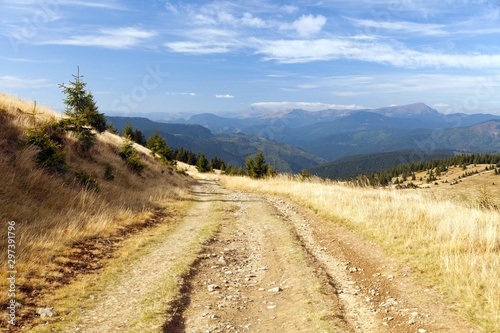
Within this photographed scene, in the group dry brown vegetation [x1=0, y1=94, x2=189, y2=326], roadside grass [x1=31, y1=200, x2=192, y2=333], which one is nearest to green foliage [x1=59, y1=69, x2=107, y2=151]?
dry brown vegetation [x1=0, y1=94, x2=189, y2=326]

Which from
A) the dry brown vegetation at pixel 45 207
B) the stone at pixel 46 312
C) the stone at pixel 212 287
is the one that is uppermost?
the dry brown vegetation at pixel 45 207

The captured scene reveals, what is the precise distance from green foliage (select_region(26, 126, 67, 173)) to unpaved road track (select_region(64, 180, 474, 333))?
289 inches

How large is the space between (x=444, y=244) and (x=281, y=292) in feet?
14.2

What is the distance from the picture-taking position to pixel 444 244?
7.89 metres

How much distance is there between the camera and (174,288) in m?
6.98

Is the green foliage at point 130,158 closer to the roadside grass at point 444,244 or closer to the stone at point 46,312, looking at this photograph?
the roadside grass at point 444,244

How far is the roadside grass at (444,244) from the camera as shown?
17.8 ft

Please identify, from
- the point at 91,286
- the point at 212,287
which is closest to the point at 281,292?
the point at 212,287

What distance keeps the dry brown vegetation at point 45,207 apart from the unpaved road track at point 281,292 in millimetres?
1931

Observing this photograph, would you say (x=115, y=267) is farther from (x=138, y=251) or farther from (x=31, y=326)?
(x=31, y=326)

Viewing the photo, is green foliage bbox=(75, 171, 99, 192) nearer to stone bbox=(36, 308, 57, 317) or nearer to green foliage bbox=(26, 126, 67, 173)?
green foliage bbox=(26, 126, 67, 173)

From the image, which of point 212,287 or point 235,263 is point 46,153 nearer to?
point 235,263

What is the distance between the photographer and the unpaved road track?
538cm

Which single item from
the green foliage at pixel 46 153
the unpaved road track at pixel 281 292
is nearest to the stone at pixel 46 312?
the unpaved road track at pixel 281 292
